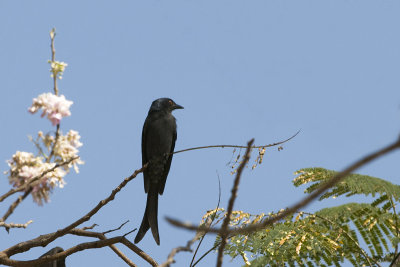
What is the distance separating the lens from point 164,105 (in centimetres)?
699

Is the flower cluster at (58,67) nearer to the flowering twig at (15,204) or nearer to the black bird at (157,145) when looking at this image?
the flowering twig at (15,204)

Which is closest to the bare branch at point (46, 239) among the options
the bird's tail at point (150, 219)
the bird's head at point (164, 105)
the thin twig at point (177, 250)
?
the bird's tail at point (150, 219)

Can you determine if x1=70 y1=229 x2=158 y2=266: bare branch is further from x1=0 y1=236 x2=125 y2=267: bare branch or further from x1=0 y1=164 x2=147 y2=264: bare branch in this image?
x1=0 y1=164 x2=147 y2=264: bare branch

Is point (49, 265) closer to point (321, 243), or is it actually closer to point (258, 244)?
point (258, 244)

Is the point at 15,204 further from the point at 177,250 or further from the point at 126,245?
the point at 126,245

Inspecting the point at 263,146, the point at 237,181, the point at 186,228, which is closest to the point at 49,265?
the point at 263,146

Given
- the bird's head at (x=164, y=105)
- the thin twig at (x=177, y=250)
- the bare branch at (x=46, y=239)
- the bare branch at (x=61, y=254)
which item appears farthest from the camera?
the bird's head at (x=164, y=105)

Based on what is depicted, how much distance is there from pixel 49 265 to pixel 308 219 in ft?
7.48

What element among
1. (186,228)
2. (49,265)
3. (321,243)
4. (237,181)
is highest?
(49,265)

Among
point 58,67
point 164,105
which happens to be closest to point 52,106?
point 58,67

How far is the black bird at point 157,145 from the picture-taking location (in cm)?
616

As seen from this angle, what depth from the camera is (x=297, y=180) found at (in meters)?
5.46

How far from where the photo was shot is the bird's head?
6906 millimetres

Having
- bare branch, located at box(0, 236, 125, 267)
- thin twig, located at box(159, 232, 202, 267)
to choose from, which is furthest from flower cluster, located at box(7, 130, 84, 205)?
bare branch, located at box(0, 236, 125, 267)
